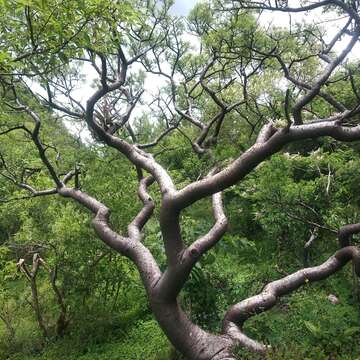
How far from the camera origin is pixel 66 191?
7.41 metres

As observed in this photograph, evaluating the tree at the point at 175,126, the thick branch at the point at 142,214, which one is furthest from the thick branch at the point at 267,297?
the thick branch at the point at 142,214

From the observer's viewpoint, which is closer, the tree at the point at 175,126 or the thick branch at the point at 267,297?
the tree at the point at 175,126

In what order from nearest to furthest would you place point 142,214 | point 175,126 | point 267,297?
1. point 267,297
2. point 142,214
3. point 175,126

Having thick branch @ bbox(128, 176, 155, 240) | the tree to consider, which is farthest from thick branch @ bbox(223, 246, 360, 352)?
thick branch @ bbox(128, 176, 155, 240)

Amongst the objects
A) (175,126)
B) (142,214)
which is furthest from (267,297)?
(175,126)

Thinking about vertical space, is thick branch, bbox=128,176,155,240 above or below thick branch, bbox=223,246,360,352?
above

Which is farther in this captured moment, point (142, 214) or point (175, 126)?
point (175, 126)

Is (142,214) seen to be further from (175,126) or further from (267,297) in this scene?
(175,126)

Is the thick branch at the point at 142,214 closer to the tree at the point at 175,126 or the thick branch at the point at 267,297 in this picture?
the tree at the point at 175,126

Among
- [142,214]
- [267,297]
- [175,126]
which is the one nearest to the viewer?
[267,297]

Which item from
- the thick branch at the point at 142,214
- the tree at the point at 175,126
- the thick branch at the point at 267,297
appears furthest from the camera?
the thick branch at the point at 142,214

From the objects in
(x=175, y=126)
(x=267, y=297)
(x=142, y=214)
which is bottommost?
(x=267, y=297)

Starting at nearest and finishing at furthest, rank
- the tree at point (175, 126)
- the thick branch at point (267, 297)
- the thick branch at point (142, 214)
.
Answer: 1. the tree at point (175, 126)
2. the thick branch at point (267, 297)
3. the thick branch at point (142, 214)

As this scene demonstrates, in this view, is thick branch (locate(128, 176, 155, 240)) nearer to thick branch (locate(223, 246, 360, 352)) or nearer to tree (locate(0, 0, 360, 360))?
tree (locate(0, 0, 360, 360))
